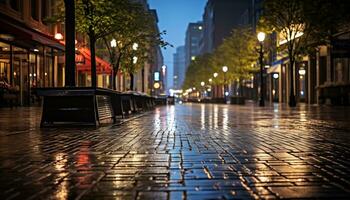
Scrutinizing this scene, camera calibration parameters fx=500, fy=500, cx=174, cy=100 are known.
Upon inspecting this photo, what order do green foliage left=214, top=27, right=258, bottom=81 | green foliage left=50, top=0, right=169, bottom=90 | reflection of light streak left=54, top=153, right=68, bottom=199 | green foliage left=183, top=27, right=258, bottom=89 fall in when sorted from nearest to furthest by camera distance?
1. reflection of light streak left=54, top=153, right=68, bottom=199
2. green foliage left=50, top=0, right=169, bottom=90
3. green foliage left=214, top=27, right=258, bottom=81
4. green foliage left=183, top=27, right=258, bottom=89

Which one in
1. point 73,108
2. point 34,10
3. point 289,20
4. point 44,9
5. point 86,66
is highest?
point 44,9

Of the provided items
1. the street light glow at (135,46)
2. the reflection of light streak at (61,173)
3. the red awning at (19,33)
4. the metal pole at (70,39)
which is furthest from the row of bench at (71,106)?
the street light glow at (135,46)

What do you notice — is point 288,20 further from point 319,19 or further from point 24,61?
point 24,61

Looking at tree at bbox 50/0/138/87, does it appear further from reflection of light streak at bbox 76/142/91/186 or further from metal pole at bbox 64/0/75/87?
reflection of light streak at bbox 76/142/91/186

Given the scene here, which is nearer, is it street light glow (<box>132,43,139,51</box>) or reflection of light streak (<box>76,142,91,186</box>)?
reflection of light streak (<box>76,142,91,186</box>)

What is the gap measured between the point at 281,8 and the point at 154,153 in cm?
2900

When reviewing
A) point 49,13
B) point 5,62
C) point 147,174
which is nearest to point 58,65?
point 49,13

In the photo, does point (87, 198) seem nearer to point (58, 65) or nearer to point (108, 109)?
point (108, 109)

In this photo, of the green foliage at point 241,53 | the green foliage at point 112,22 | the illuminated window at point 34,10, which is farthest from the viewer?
the green foliage at point 241,53

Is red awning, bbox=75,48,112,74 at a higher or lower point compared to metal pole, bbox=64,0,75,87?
higher

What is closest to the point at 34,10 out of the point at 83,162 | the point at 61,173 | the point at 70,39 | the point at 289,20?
the point at 289,20

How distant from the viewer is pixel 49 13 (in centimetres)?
3625

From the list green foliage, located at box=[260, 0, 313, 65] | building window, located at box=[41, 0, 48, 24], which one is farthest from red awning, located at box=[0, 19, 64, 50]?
green foliage, located at box=[260, 0, 313, 65]

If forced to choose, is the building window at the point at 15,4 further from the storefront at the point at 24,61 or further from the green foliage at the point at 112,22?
the green foliage at the point at 112,22
